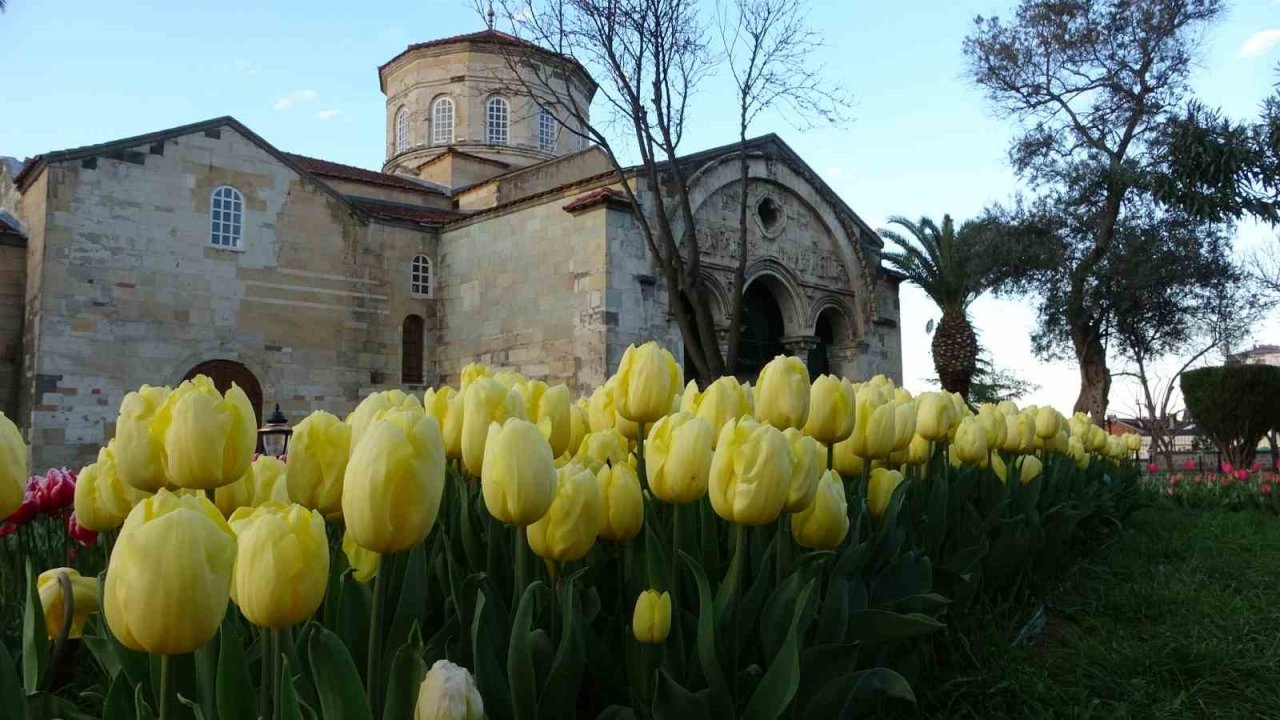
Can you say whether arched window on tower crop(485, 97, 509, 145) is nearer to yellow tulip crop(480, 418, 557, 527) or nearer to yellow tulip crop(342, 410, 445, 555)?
yellow tulip crop(480, 418, 557, 527)

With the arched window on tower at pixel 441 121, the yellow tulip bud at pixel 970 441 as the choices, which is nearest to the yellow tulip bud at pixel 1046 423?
the yellow tulip bud at pixel 970 441

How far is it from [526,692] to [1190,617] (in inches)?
139

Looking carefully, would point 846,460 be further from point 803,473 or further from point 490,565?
point 490,565

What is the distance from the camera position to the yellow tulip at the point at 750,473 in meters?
1.63

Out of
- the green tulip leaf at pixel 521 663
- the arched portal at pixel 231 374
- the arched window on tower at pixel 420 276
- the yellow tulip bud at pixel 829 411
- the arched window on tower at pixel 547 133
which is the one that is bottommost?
the green tulip leaf at pixel 521 663

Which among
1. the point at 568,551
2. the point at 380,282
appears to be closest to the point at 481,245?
the point at 380,282

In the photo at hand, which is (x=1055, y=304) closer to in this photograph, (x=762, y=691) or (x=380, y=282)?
(x=380, y=282)

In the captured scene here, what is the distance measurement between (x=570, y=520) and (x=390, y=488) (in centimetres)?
43

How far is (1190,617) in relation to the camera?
3646mm

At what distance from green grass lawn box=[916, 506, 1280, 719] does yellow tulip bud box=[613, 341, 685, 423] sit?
130 cm

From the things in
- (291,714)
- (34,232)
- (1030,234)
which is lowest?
(291,714)

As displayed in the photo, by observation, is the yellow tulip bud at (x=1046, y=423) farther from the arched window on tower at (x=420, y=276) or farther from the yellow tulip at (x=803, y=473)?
the arched window on tower at (x=420, y=276)

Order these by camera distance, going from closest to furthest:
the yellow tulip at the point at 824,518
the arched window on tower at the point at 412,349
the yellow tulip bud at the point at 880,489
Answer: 1. the yellow tulip at the point at 824,518
2. the yellow tulip bud at the point at 880,489
3. the arched window on tower at the point at 412,349

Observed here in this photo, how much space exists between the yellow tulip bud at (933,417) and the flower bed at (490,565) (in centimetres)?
48
